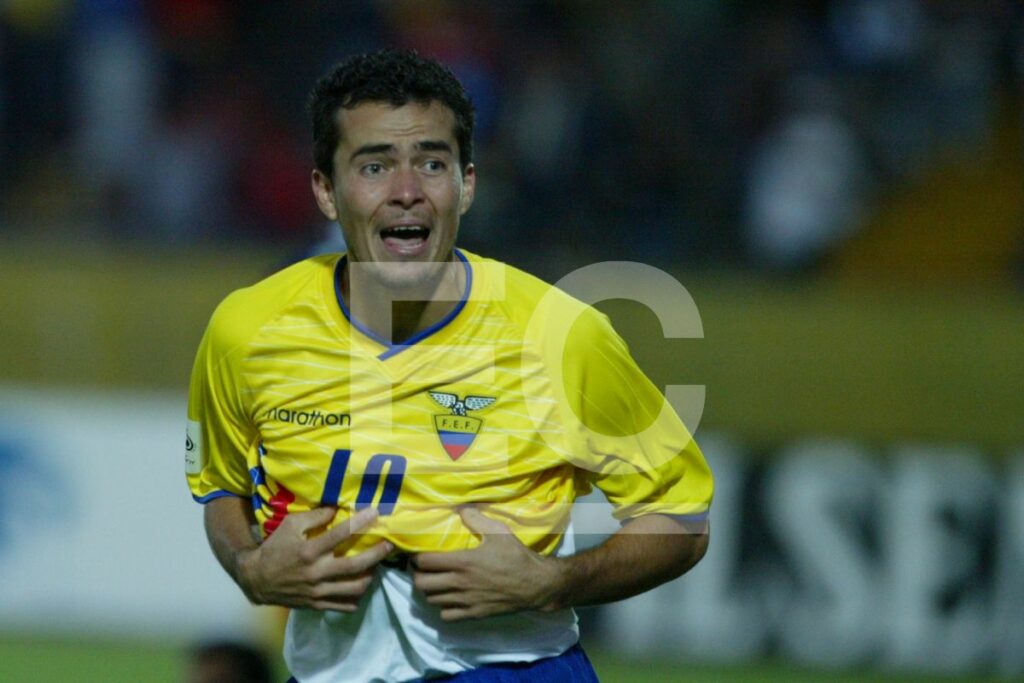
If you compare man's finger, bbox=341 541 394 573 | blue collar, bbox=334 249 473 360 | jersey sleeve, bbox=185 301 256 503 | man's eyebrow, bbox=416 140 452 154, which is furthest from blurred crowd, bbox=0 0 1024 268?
man's finger, bbox=341 541 394 573

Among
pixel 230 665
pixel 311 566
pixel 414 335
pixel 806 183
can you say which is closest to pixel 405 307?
pixel 414 335

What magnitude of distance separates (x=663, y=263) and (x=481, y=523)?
586cm

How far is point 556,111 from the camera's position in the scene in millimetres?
9469

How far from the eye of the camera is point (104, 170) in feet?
32.0

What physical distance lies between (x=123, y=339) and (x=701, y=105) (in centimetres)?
373

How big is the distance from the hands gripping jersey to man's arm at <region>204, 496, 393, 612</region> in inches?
2.5

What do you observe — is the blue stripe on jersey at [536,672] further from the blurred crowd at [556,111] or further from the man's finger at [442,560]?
the blurred crowd at [556,111]

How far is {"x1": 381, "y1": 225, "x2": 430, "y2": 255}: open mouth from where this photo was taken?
11.0 ft

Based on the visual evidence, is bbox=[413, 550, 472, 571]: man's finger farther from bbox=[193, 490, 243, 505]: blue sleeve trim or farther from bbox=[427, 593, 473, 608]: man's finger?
bbox=[193, 490, 243, 505]: blue sleeve trim

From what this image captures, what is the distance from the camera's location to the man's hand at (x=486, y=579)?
318 cm

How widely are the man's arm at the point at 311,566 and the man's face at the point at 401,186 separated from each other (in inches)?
21.3

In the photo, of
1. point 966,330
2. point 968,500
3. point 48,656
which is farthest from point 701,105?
point 48,656

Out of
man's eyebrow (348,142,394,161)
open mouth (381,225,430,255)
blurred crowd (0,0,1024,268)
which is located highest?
blurred crowd (0,0,1024,268)

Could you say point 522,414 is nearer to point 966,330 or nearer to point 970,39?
point 966,330
